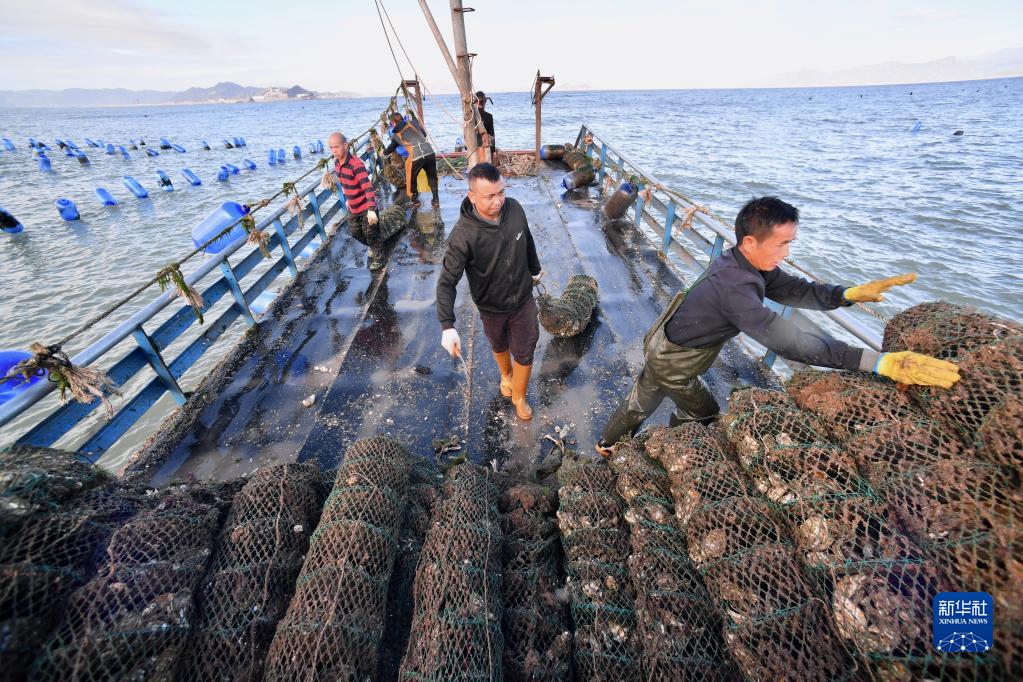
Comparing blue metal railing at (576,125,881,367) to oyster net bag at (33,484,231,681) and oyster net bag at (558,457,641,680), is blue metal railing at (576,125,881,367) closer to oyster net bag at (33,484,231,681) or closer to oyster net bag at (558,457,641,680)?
oyster net bag at (558,457,641,680)

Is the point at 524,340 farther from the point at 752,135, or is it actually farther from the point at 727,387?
the point at 752,135

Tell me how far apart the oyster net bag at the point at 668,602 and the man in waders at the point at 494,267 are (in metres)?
1.67

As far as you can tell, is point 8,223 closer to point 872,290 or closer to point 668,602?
point 668,602

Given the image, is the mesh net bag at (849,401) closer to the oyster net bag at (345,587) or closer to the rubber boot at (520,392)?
the rubber boot at (520,392)

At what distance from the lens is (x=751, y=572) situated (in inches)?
69.1

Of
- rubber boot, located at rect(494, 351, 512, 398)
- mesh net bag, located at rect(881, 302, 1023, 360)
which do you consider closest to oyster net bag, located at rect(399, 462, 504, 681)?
rubber boot, located at rect(494, 351, 512, 398)

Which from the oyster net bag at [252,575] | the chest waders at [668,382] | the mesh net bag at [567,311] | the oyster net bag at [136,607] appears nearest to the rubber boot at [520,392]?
the chest waders at [668,382]

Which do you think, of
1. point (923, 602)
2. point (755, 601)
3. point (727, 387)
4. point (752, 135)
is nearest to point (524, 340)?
point (727, 387)

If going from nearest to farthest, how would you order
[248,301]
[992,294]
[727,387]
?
[727,387] < [248,301] < [992,294]

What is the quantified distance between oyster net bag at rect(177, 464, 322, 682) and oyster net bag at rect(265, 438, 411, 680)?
138 mm

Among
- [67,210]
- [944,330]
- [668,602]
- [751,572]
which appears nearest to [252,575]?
[668,602]

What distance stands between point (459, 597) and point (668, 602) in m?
0.95

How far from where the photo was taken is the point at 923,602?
145cm

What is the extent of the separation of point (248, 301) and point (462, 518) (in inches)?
186
